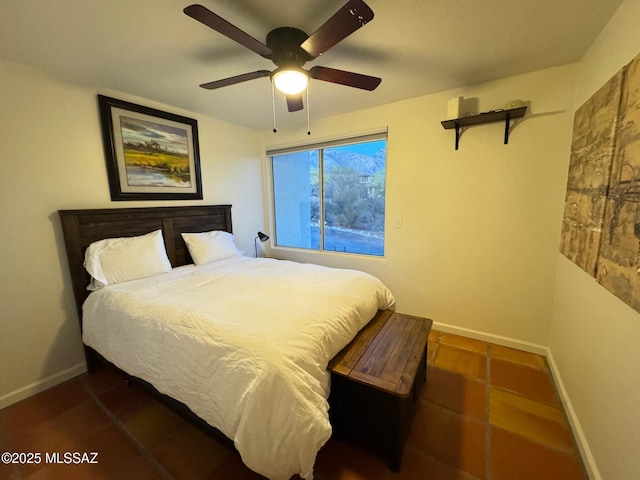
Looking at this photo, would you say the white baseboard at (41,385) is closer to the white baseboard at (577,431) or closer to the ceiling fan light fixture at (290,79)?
the ceiling fan light fixture at (290,79)

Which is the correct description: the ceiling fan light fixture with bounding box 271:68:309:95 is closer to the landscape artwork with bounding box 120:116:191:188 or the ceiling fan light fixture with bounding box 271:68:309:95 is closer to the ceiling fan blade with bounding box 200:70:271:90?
the ceiling fan blade with bounding box 200:70:271:90

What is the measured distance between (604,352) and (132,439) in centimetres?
265

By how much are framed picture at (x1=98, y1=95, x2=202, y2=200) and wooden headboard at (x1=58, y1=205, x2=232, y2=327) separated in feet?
0.56

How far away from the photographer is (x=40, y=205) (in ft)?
6.23

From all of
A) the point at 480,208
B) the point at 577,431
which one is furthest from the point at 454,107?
the point at 577,431

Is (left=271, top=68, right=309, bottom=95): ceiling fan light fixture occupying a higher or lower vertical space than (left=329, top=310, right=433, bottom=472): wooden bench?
higher

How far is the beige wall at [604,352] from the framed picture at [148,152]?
10.9ft

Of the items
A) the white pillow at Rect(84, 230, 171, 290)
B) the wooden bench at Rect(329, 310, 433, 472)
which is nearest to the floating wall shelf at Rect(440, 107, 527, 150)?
the wooden bench at Rect(329, 310, 433, 472)

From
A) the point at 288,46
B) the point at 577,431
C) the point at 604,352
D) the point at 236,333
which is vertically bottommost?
the point at 577,431

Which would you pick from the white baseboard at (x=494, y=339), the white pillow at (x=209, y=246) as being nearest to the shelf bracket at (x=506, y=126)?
the white baseboard at (x=494, y=339)

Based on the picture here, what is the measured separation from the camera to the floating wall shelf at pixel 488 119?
6.63 feet

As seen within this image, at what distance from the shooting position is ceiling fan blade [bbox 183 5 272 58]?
1.01 m

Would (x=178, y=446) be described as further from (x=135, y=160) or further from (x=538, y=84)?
(x=538, y=84)

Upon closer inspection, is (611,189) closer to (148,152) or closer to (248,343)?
(248,343)
